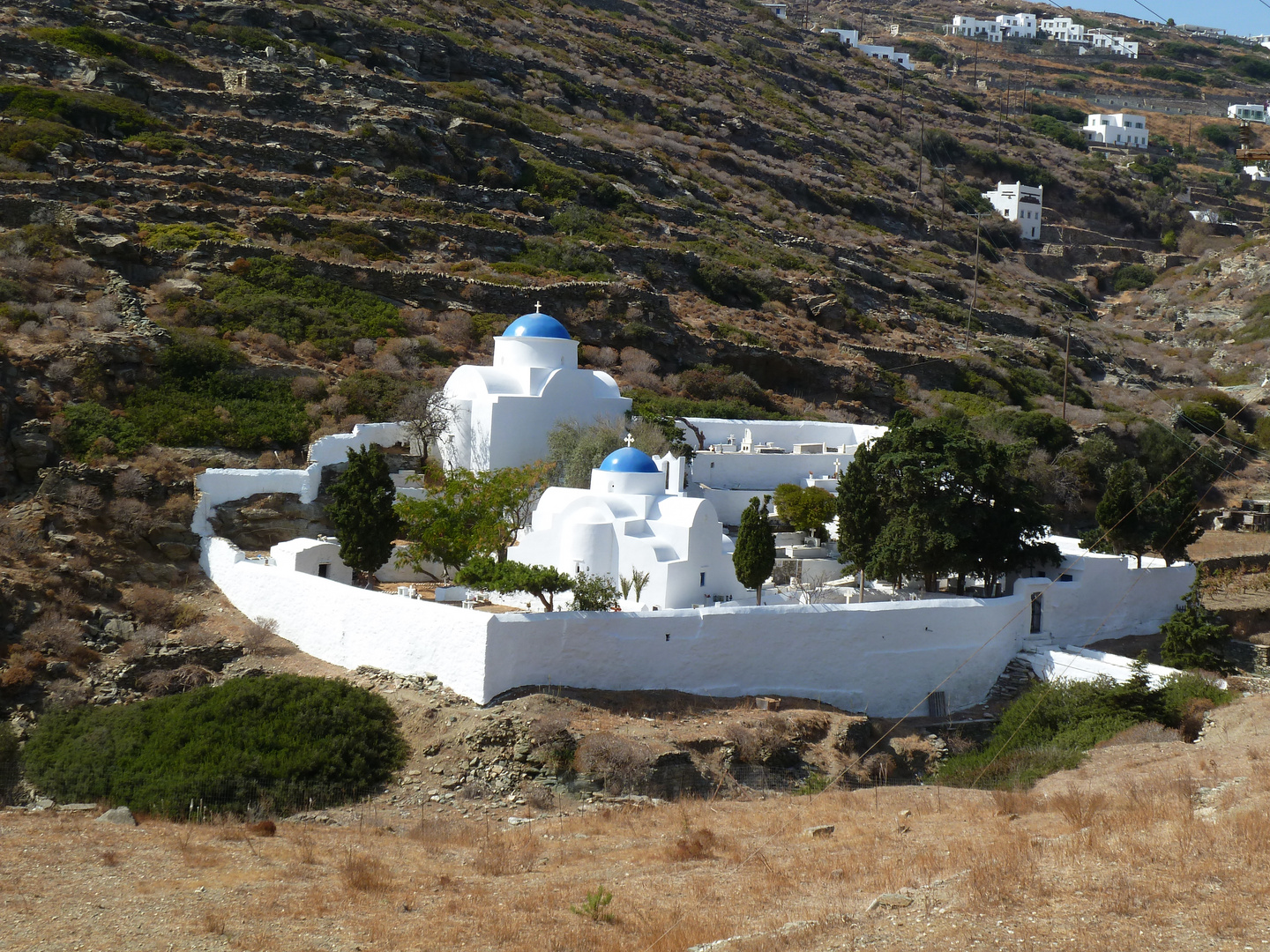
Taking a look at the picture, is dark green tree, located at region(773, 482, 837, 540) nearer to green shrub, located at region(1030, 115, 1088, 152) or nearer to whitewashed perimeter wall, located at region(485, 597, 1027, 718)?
whitewashed perimeter wall, located at region(485, 597, 1027, 718)

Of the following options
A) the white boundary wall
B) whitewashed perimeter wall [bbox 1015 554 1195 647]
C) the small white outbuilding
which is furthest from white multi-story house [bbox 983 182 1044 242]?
the small white outbuilding

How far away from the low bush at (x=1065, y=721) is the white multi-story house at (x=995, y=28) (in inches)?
4725

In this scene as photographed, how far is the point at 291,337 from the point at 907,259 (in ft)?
123

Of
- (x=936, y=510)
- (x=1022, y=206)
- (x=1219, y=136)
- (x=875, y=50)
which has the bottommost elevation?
(x=936, y=510)

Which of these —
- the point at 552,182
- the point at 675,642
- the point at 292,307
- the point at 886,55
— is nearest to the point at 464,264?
the point at 292,307

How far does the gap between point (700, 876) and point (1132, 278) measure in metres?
65.6

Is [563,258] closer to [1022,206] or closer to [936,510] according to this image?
[936,510]

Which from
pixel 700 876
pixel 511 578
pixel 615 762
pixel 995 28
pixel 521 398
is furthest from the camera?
pixel 995 28

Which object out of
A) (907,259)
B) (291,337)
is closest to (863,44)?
(907,259)

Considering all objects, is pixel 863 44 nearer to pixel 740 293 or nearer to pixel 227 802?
pixel 740 293

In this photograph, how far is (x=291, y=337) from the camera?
30.1 metres

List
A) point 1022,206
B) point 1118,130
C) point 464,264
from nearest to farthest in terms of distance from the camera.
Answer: point 464,264
point 1022,206
point 1118,130

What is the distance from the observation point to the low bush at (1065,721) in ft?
55.4

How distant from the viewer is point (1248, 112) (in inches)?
4097
